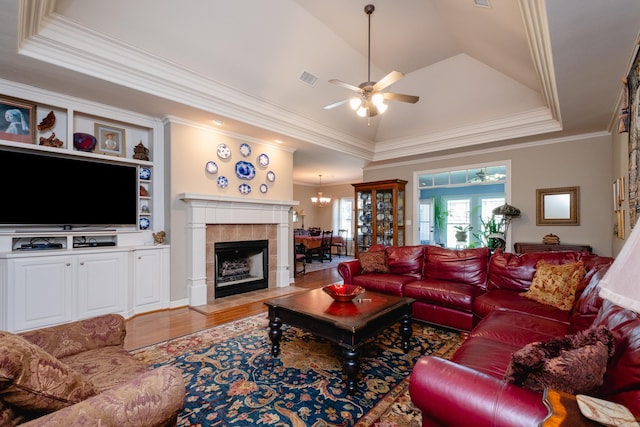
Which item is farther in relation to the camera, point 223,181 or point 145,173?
point 223,181

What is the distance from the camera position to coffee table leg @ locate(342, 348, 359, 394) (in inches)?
80.3

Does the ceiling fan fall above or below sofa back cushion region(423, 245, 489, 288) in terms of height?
above

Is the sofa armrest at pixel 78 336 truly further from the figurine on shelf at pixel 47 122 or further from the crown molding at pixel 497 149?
the crown molding at pixel 497 149

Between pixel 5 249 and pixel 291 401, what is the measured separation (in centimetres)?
352

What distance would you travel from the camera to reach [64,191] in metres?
3.49

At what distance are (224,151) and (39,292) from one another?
285 centimetres

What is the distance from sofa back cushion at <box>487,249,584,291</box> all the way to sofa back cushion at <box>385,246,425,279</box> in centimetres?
85

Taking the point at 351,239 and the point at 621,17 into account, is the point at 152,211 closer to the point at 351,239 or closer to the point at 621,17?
the point at 621,17

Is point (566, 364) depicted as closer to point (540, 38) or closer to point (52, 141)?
point (540, 38)

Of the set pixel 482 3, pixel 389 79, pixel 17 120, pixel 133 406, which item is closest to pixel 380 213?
pixel 389 79

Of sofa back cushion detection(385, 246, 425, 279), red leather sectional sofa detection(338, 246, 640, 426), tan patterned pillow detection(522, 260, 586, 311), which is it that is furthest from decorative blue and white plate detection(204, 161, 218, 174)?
tan patterned pillow detection(522, 260, 586, 311)

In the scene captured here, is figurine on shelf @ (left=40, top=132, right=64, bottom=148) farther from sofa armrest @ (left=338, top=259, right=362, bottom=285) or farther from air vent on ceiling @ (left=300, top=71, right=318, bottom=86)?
sofa armrest @ (left=338, top=259, right=362, bottom=285)

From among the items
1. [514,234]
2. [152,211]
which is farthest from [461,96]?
[152,211]

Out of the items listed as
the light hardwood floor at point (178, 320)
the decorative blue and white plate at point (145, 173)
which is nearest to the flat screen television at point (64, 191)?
the decorative blue and white plate at point (145, 173)
